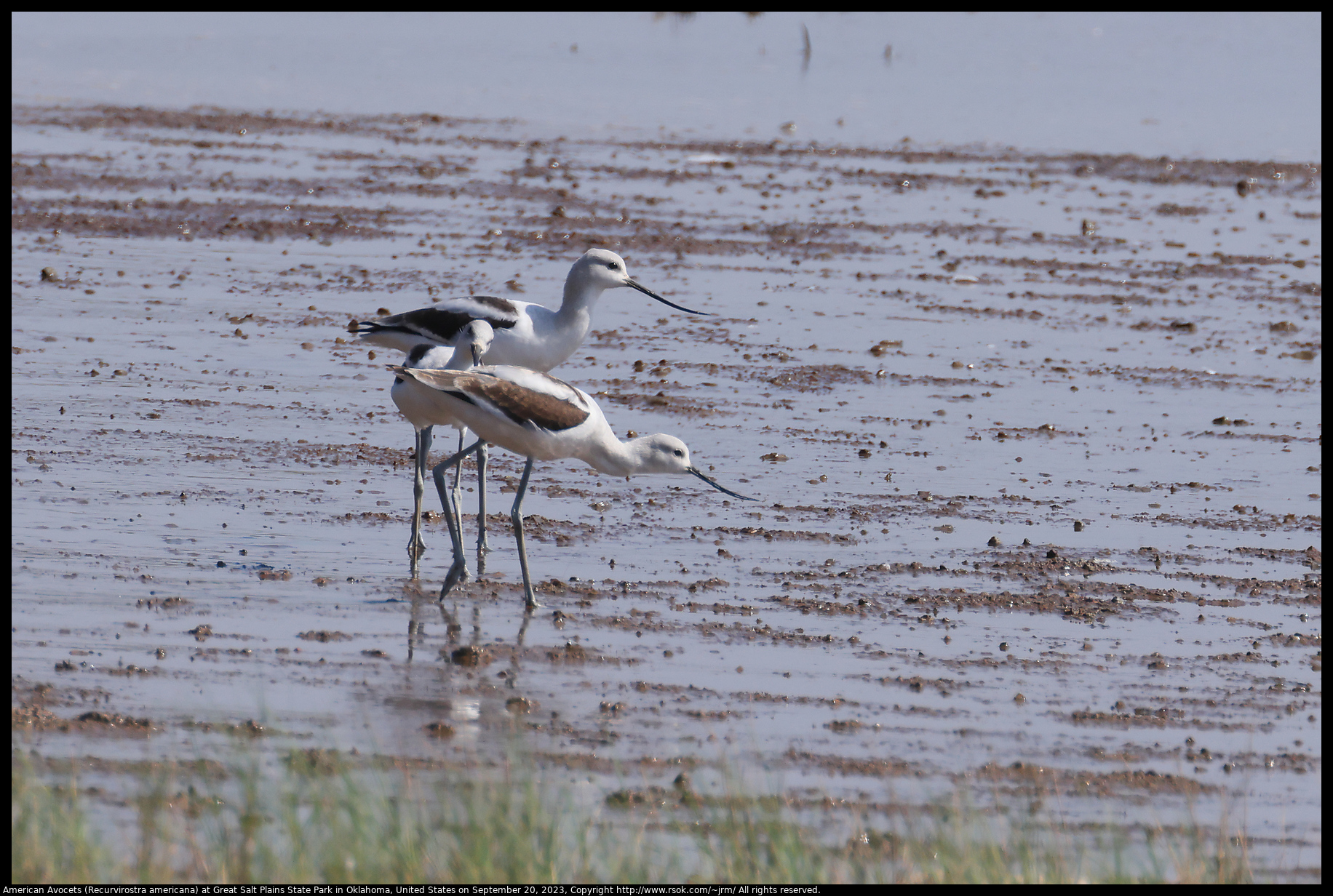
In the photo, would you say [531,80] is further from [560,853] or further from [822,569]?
[560,853]

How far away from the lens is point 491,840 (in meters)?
4.42

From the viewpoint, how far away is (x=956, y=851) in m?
4.46

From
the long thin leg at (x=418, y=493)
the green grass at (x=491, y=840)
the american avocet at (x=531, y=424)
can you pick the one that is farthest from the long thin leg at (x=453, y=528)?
the green grass at (x=491, y=840)

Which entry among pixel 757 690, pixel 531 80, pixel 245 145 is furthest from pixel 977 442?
pixel 531 80

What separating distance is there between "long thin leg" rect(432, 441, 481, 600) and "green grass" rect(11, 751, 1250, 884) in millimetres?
2123

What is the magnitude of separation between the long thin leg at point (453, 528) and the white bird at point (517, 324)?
34cm

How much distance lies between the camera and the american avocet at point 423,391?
24.4 ft

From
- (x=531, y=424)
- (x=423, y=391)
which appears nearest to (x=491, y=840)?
(x=531, y=424)

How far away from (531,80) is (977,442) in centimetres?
2684

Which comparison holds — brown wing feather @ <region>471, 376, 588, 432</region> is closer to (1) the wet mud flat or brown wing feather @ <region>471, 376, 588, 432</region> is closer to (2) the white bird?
(1) the wet mud flat

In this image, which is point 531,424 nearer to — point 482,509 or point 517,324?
point 482,509

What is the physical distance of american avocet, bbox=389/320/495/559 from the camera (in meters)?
7.45

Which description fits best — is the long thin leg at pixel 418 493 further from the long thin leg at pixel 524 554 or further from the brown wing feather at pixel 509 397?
the brown wing feather at pixel 509 397

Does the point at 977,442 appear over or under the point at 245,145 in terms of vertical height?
under
